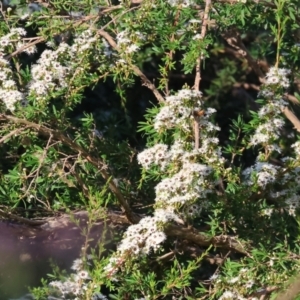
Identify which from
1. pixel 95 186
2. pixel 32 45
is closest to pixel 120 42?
pixel 32 45

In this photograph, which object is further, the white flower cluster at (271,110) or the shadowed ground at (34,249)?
the shadowed ground at (34,249)

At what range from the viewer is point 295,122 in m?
2.99

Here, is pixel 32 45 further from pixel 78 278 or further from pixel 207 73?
pixel 207 73

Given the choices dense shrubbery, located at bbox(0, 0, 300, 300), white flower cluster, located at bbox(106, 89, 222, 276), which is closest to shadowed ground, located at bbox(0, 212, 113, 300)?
dense shrubbery, located at bbox(0, 0, 300, 300)

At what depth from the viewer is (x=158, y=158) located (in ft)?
7.44

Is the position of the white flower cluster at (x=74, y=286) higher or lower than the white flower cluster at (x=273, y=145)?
lower

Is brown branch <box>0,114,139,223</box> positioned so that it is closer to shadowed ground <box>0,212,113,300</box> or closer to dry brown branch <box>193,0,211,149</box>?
shadowed ground <box>0,212,113,300</box>

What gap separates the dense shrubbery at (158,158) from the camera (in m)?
2.22

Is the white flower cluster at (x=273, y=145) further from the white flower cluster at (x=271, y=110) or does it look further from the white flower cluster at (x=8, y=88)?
the white flower cluster at (x=8, y=88)

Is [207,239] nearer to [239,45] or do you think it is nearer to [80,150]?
[80,150]

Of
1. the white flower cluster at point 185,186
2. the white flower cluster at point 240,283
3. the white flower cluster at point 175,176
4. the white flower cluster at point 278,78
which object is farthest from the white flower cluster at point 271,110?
the white flower cluster at point 240,283

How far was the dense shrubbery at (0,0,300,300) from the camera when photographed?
2.22 m

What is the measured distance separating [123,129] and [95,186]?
30.8 inches

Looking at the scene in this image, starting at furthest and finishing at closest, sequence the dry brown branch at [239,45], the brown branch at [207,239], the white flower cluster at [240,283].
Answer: the dry brown branch at [239,45]
the brown branch at [207,239]
the white flower cluster at [240,283]
